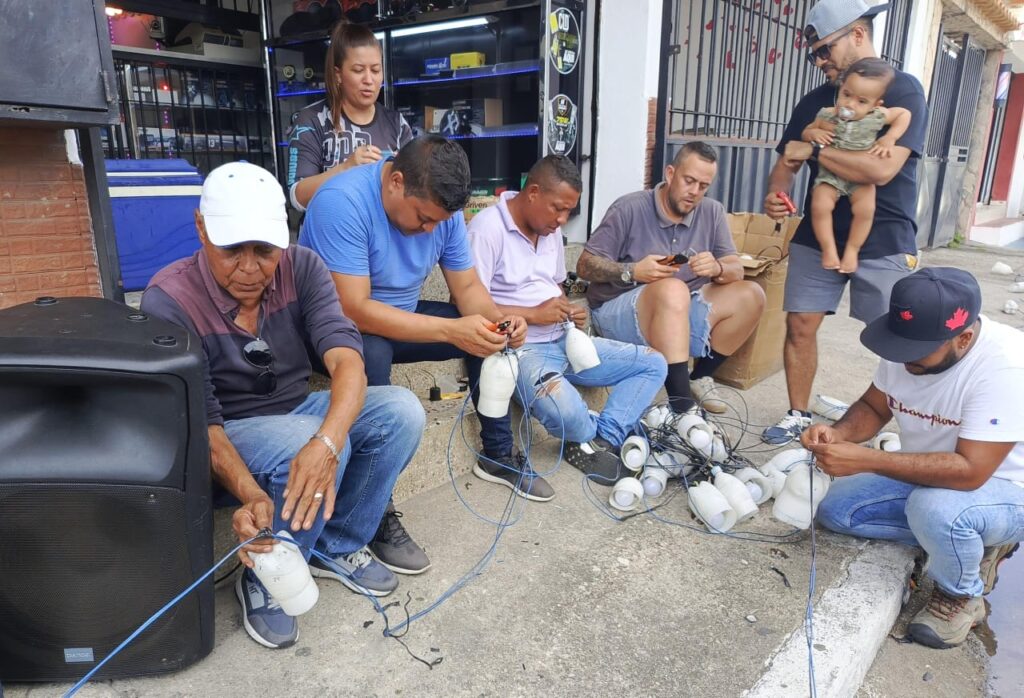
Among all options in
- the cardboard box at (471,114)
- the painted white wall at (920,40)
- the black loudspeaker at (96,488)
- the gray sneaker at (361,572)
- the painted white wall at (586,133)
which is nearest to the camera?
the black loudspeaker at (96,488)

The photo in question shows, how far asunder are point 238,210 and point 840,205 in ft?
9.44

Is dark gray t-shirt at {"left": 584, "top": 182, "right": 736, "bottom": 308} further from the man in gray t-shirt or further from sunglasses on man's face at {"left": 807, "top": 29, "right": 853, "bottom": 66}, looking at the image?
sunglasses on man's face at {"left": 807, "top": 29, "right": 853, "bottom": 66}

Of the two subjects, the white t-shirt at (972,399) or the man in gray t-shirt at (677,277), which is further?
the man in gray t-shirt at (677,277)

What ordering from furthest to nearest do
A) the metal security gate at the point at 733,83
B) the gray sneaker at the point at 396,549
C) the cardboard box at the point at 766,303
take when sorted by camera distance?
the metal security gate at the point at 733,83, the cardboard box at the point at 766,303, the gray sneaker at the point at 396,549

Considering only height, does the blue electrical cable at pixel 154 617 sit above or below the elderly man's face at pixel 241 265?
below

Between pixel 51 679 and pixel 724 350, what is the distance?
330 centimetres

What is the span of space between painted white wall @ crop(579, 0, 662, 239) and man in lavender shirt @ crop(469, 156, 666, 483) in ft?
7.74

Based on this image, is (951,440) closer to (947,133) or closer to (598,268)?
(598,268)

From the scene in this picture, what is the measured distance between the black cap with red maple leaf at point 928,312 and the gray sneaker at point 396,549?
1.59 meters

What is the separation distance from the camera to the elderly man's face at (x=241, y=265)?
183 centimetres

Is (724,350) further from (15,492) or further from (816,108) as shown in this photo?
(15,492)

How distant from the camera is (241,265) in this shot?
72.6 inches

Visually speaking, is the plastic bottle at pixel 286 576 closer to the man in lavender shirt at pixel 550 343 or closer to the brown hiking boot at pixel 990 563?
the man in lavender shirt at pixel 550 343

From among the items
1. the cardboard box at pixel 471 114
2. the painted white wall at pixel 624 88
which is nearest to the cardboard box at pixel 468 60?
the cardboard box at pixel 471 114
